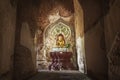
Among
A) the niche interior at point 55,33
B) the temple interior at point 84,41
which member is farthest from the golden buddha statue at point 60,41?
the temple interior at point 84,41

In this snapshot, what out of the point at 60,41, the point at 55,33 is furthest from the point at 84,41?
the point at 55,33

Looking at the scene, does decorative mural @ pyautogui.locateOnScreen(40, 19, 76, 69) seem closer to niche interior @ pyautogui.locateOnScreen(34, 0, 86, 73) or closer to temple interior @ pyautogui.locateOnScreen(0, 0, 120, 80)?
niche interior @ pyautogui.locateOnScreen(34, 0, 86, 73)

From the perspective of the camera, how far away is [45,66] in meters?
7.26

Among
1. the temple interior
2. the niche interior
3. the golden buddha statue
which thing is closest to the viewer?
the temple interior

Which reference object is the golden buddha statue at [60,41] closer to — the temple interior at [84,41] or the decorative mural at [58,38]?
the decorative mural at [58,38]

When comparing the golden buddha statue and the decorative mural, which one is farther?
the golden buddha statue

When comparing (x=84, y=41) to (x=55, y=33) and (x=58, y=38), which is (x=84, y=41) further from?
(x=55, y=33)

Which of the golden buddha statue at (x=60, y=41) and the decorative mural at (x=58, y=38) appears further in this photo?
the golden buddha statue at (x=60, y=41)

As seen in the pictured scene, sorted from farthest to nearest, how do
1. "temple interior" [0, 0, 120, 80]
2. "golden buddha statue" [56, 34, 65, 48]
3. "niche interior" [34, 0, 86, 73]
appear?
"golden buddha statue" [56, 34, 65, 48]
"niche interior" [34, 0, 86, 73]
"temple interior" [0, 0, 120, 80]

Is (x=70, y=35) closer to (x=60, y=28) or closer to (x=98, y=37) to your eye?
(x=60, y=28)

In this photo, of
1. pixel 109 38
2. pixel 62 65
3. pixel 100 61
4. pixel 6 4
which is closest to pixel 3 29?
pixel 6 4

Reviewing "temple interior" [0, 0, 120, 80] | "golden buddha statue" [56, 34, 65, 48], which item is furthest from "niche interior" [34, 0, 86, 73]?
"temple interior" [0, 0, 120, 80]

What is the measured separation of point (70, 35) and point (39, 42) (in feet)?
4.72

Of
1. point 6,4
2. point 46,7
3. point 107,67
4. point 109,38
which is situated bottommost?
point 107,67
